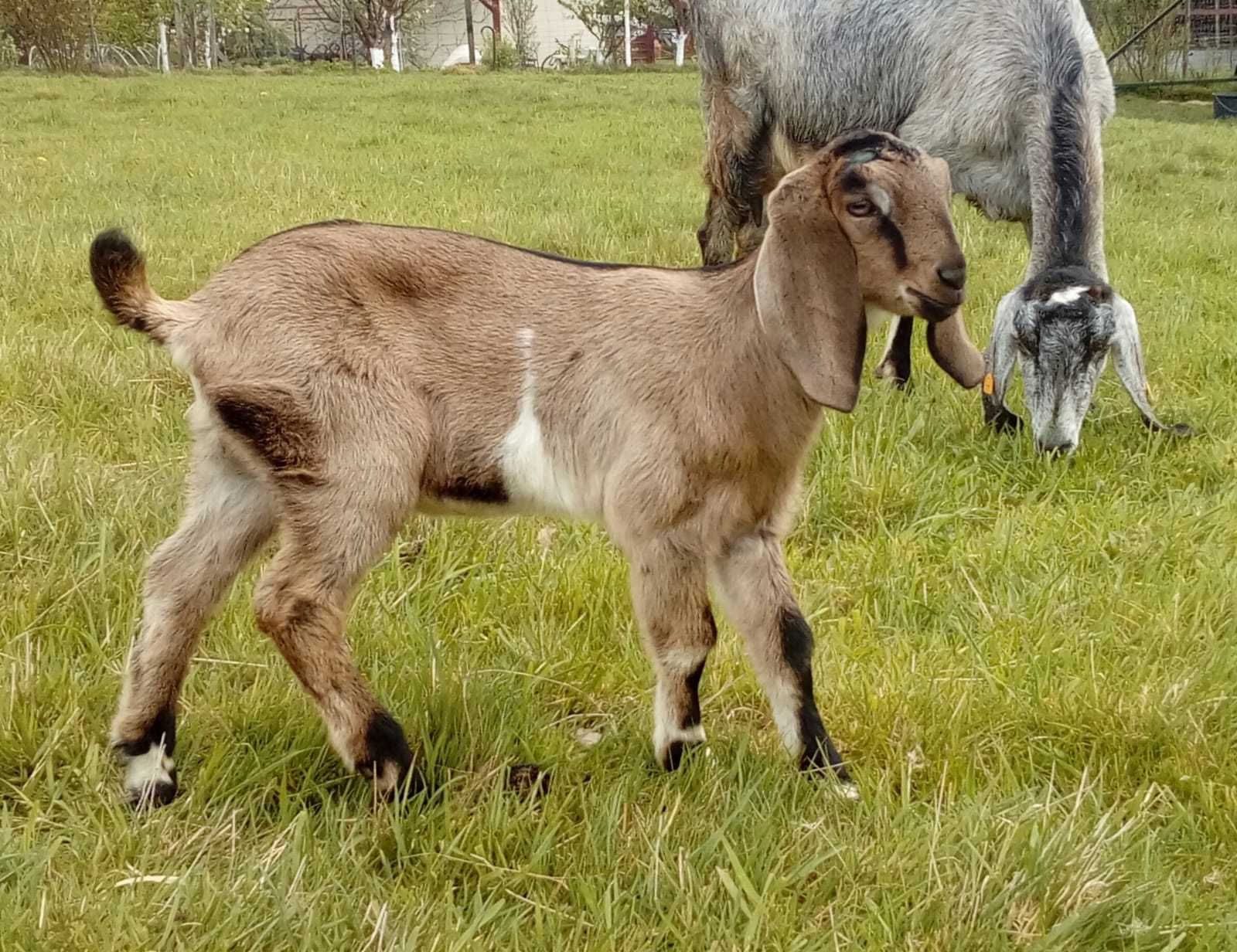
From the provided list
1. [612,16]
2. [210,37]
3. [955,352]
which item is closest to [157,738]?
[955,352]

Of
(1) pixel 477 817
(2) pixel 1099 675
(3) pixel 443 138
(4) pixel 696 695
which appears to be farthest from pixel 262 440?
(3) pixel 443 138

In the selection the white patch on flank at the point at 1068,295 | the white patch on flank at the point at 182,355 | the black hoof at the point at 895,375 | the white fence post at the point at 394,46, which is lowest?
the black hoof at the point at 895,375

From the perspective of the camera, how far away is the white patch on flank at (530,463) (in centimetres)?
238

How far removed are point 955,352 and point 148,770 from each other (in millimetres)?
1729

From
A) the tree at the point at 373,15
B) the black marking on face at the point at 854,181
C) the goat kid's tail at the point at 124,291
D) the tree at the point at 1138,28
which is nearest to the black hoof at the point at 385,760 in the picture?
the goat kid's tail at the point at 124,291

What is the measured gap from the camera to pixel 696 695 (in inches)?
92.5

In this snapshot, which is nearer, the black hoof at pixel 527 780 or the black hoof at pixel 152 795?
the black hoof at pixel 152 795

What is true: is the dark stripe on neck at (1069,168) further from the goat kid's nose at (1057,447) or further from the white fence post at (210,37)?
the white fence post at (210,37)

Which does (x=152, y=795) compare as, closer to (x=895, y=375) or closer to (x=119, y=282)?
(x=119, y=282)

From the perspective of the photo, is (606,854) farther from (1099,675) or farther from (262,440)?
(1099,675)

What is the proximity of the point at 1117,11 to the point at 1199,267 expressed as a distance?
72.5 feet

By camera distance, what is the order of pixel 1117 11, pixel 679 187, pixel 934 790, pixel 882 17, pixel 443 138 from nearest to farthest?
pixel 934 790 < pixel 882 17 < pixel 679 187 < pixel 443 138 < pixel 1117 11

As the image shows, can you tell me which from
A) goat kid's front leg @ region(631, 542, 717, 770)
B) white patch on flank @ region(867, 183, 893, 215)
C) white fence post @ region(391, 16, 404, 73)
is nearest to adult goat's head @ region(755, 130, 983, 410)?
white patch on flank @ region(867, 183, 893, 215)

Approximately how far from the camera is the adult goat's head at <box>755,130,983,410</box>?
2.19 metres
